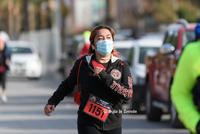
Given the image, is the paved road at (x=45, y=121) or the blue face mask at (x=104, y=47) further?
the paved road at (x=45, y=121)

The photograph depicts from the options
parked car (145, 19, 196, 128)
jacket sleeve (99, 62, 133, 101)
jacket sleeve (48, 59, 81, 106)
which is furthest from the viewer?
parked car (145, 19, 196, 128)

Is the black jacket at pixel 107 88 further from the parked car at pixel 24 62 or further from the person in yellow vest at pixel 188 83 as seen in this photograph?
the parked car at pixel 24 62

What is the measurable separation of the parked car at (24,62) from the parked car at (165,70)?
13898 mm

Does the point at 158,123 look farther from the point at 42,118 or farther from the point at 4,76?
the point at 4,76

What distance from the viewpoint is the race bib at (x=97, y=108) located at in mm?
4797

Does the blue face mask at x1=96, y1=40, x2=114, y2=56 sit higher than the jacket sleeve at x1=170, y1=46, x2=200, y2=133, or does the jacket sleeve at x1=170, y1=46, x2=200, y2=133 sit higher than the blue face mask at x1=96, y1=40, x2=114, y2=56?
the jacket sleeve at x1=170, y1=46, x2=200, y2=133

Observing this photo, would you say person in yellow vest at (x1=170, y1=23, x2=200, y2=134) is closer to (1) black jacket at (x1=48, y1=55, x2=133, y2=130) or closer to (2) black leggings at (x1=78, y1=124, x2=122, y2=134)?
(1) black jacket at (x1=48, y1=55, x2=133, y2=130)

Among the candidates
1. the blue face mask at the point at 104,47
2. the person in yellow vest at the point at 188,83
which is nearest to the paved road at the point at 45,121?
the blue face mask at the point at 104,47

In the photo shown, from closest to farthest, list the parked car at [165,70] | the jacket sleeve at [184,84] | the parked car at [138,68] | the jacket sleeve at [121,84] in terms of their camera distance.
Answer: the jacket sleeve at [184,84] → the jacket sleeve at [121,84] → the parked car at [165,70] → the parked car at [138,68]

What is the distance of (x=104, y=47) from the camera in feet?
15.9

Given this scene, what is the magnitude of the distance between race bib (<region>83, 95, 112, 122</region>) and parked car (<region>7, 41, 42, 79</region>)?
20247mm

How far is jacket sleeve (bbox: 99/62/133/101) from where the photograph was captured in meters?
4.67

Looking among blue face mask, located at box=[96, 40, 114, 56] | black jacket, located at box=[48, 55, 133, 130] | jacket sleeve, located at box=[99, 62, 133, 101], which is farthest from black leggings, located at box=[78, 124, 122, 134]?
blue face mask, located at box=[96, 40, 114, 56]

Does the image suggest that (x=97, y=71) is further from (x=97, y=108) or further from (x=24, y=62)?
(x=24, y=62)
